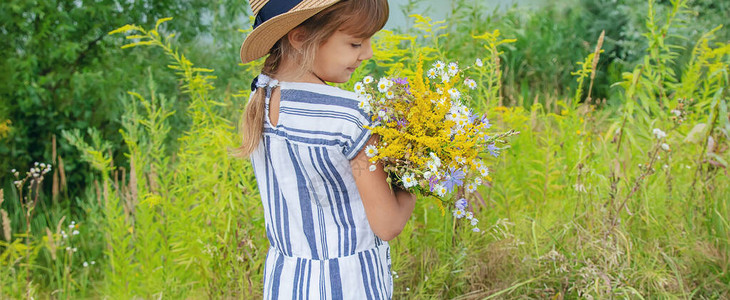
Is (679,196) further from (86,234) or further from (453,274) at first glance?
(86,234)

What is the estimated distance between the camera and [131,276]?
2.88 m

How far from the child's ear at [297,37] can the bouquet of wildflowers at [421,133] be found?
0.22 m

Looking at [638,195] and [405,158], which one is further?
[638,195]

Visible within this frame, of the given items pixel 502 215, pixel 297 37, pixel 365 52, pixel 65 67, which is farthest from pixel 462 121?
pixel 65 67

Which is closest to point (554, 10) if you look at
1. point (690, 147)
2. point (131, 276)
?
point (690, 147)

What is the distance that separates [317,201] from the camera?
158cm

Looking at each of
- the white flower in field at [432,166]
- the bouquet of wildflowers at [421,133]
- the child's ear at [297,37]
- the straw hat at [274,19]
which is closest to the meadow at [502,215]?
the straw hat at [274,19]

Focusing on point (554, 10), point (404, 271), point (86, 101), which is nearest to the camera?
point (404, 271)

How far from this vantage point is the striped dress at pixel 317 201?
1490mm

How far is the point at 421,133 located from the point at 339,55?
30cm

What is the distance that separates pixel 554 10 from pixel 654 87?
5704mm

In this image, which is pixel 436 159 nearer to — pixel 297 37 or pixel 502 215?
pixel 297 37

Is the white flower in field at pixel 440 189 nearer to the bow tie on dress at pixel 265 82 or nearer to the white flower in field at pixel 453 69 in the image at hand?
the white flower in field at pixel 453 69

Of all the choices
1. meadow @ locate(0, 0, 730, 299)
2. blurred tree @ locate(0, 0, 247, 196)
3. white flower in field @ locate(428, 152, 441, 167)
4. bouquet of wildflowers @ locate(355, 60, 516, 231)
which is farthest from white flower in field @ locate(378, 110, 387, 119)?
blurred tree @ locate(0, 0, 247, 196)
